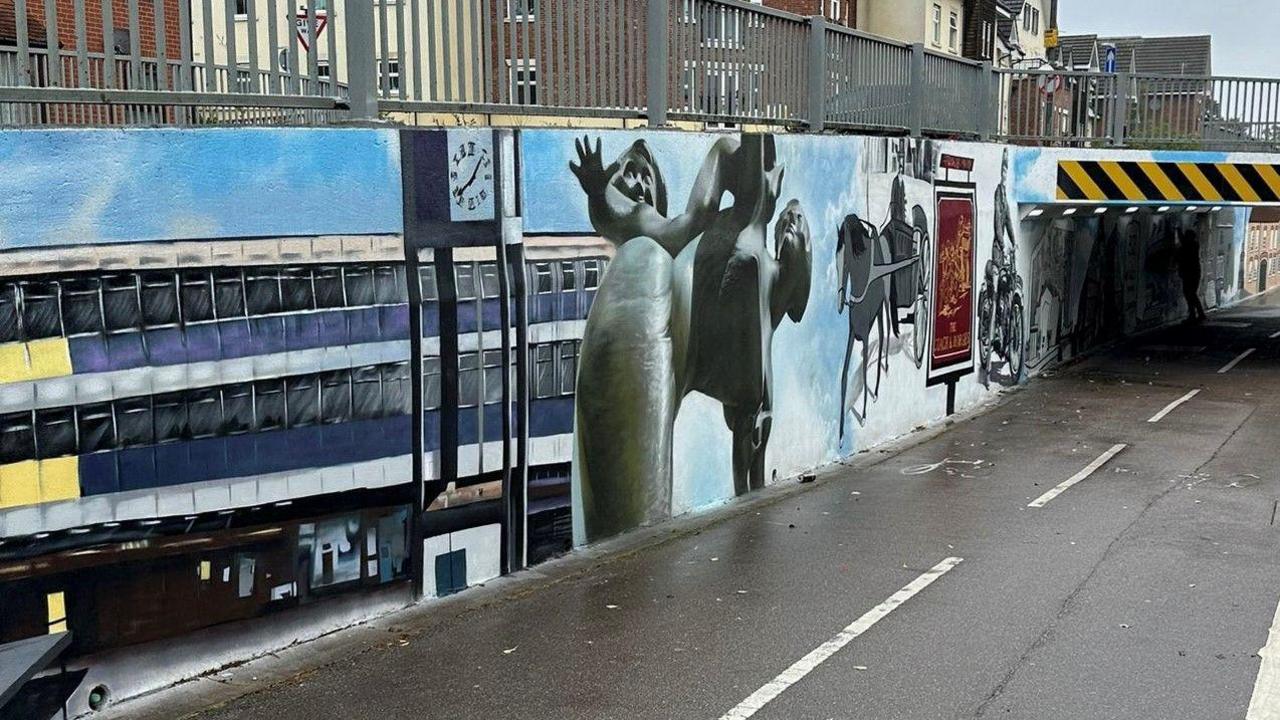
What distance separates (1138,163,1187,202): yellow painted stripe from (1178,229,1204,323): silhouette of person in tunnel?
12.9m

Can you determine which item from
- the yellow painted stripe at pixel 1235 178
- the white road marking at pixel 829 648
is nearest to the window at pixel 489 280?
the white road marking at pixel 829 648

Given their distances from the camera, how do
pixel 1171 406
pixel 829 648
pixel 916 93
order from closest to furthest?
pixel 829 648
pixel 916 93
pixel 1171 406

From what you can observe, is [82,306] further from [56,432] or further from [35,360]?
[56,432]

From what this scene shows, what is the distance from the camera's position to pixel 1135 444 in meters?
14.4

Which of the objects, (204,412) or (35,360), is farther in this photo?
(204,412)

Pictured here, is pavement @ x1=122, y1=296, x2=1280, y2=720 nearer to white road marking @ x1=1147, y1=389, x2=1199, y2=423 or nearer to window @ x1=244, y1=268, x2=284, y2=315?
window @ x1=244, y1=268, x2=284, y2=315

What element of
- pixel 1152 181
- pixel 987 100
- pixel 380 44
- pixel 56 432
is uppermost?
pixel 987 100

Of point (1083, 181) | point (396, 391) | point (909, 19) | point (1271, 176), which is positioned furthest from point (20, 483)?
point (909, 19)

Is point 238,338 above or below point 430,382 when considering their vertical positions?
above

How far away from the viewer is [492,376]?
8266 millimetres

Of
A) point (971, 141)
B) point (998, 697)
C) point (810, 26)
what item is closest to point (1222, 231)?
point (971, 141)

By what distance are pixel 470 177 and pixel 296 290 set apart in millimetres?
1495

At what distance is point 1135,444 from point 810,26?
574 cm

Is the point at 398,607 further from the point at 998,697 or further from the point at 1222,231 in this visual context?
the point at 1222,231
